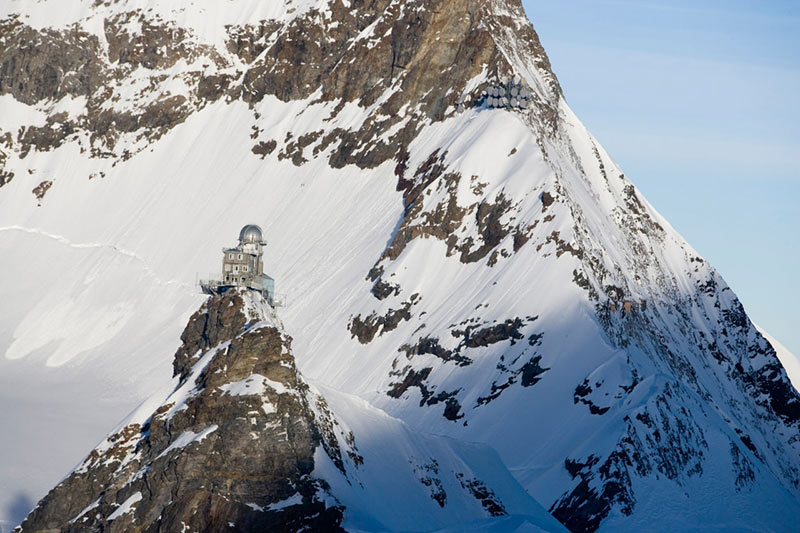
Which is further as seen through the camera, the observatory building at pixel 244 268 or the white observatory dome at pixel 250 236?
the white observatory dome at pixel 250 236

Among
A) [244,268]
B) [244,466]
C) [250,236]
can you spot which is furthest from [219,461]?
[250,236]

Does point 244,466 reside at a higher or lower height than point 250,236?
lower

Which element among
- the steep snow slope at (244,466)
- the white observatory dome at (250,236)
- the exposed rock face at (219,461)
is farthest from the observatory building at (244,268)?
the exposed rock face at (219,461)

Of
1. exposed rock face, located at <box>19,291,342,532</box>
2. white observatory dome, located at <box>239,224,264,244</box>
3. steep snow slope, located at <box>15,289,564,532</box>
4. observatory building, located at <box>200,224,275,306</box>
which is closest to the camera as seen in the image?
exposed rock face, located at <box>19,291,342,532</box>

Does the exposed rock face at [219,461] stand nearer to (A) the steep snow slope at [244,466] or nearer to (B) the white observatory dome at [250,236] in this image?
(A) the steep snow slope at [244,466]

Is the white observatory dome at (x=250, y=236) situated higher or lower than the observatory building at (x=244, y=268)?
higher

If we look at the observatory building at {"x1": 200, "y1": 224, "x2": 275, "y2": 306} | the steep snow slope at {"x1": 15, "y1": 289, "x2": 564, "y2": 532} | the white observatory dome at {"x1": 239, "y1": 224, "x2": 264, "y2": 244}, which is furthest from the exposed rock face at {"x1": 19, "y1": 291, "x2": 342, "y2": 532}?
the white observatory dome at {"x1": 239, "y1": 224, "x2": 264, "y2": 244}

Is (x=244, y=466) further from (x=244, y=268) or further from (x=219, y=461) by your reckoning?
(x=244, y=268)

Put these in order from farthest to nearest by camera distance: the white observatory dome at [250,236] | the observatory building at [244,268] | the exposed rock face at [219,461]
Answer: the white observatory dome at [250,236], the observatory building at [244,268], the exposed rock face at [219,461]

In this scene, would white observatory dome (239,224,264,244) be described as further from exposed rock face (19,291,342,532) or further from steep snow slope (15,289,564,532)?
exposed rock face (19,291,342,532)
